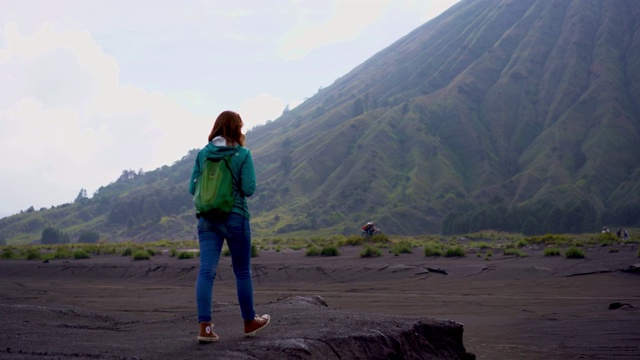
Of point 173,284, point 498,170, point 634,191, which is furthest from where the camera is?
point 498,170

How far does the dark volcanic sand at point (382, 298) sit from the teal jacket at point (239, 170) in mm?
1367

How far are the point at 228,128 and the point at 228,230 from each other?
105cm

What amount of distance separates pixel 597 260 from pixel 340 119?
123999mm

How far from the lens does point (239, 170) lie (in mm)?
6961

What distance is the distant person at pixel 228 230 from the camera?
6.85m

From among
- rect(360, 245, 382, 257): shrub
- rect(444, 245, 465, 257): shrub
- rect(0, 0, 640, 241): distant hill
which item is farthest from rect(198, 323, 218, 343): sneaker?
rect(0, 0, 640, 241): distant hill

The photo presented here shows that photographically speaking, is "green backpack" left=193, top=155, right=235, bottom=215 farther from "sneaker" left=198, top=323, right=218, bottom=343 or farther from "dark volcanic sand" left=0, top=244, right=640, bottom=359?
"dark volcanic sand" left=0, top=244, right=640, bottom=359

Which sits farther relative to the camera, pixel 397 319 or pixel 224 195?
pixel 397 319

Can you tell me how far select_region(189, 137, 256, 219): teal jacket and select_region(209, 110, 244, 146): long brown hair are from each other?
10 centimetres

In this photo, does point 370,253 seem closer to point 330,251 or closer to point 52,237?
point 330,251

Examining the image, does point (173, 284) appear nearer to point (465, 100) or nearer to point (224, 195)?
point (224, 195)

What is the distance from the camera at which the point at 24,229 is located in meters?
127

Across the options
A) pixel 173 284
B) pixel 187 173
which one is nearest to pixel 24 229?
pixel 187 173

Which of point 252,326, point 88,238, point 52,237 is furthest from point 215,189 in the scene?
point 88,238
